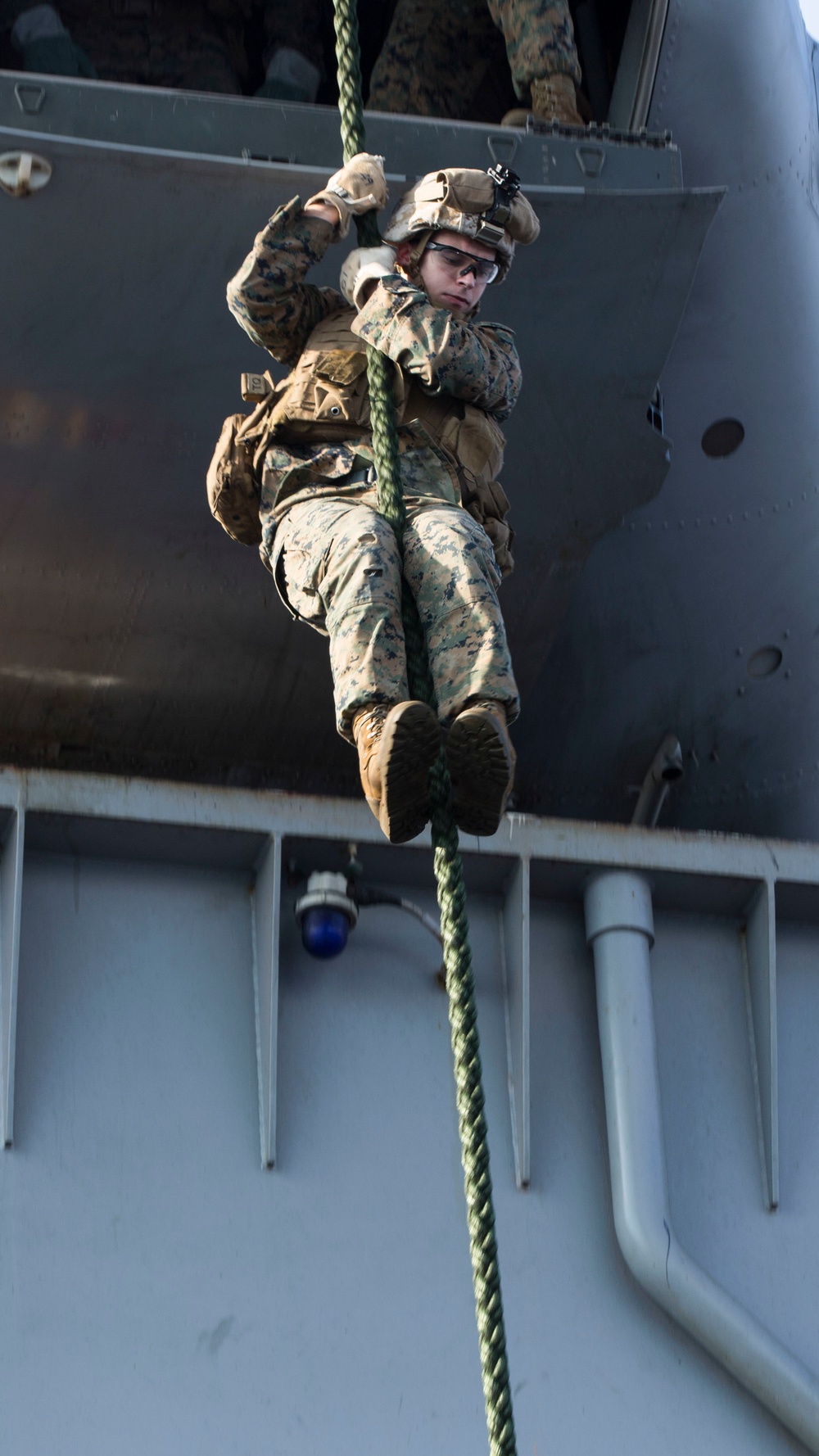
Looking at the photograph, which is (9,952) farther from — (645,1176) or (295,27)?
(295,27)

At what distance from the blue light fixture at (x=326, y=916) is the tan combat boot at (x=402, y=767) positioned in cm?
238

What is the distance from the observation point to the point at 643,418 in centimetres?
874

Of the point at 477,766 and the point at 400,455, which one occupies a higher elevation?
the point at 400,455

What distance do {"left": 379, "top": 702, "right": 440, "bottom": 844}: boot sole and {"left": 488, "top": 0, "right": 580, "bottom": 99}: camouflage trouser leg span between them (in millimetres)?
4924

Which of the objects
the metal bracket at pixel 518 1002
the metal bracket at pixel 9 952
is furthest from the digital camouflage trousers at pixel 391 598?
the metal bracket at pixel 518 1002

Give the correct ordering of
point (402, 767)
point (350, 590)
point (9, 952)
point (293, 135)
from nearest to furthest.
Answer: point (402, 767), point (350, 590), point (9, 952), point (293, 135)

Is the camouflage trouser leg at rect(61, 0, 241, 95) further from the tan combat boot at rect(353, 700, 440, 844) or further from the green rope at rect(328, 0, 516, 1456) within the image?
the tan combat boot at rect(353, 700, 440, 844)

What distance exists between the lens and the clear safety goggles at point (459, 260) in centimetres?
646

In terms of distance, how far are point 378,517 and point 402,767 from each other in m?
1.15

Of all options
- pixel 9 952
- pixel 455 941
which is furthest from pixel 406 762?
pixel 9 952

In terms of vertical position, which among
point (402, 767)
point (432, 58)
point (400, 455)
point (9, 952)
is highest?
point (432, 58)

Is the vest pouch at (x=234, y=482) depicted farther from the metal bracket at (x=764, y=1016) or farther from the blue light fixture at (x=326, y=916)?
the metal bracket at (x=764, y=1016)

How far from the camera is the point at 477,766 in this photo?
511cm

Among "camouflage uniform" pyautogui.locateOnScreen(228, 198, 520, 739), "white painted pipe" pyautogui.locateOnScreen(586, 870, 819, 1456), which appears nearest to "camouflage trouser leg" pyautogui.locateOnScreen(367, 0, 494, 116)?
"camouflage uniform" pyautogui.locateOnScreen(228, 198, 520, 739)
